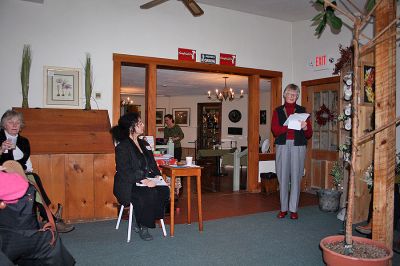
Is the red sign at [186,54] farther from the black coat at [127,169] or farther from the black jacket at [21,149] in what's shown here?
the black jacket at [21,149]

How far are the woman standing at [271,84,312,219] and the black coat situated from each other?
65.4 inches

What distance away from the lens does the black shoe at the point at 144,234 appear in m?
3.57

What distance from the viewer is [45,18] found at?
4613 millimetres

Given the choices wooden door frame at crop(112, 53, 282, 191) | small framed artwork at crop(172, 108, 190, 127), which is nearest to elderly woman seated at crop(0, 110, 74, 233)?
wooden door frame at crop(112, 53, 282, 191)

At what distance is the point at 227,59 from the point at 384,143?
11.9 ft

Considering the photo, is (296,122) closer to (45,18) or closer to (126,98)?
(45,18)

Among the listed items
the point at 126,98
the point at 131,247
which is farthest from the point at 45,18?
the point at 126,98

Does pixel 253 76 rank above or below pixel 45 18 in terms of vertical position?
below

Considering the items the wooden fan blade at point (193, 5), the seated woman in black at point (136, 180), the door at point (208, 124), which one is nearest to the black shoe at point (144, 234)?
the seated woman in black at point (136, 180)

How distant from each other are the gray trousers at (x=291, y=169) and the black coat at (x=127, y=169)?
165 cm

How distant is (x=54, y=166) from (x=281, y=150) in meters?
2.67

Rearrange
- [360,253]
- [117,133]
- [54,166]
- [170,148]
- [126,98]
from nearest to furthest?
[360,253] < [117,133] < [54,166] < [170,148] < [126,98]

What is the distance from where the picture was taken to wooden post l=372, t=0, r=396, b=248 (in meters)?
2.69

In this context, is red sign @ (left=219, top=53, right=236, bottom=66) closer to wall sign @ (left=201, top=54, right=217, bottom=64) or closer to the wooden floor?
wall sign @ (left=201, top=54, right=217, bottom=64)
